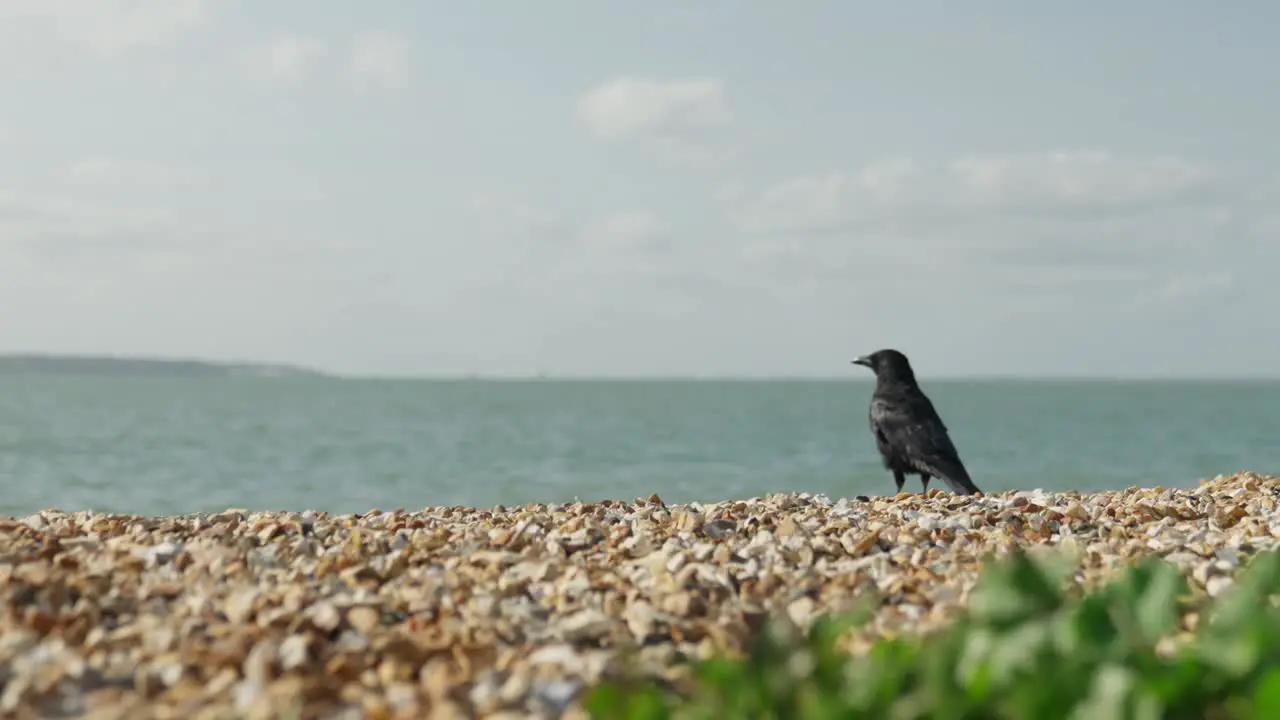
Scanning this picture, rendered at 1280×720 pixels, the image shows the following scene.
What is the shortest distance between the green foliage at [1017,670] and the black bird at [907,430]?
5.85m

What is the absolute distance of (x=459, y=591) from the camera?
389cm

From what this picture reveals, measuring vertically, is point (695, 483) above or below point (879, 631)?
below

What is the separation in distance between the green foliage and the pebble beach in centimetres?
33

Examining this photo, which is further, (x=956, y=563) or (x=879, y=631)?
(x=956, y=563)

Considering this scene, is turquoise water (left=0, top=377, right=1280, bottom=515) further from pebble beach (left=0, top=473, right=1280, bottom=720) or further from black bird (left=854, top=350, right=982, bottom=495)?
pebble beach (left=0, top=473, right=1280, bottom=720)

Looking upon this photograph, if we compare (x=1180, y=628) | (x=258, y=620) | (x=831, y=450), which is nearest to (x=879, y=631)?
(x=1180, y=628)

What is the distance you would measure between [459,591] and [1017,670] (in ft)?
6.08

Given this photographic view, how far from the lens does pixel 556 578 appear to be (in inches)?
163

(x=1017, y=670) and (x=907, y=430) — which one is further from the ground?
(x=907, y=430)

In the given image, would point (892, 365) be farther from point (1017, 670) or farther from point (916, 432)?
point (1017, 670)

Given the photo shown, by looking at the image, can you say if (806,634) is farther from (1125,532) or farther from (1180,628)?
(1125,532)

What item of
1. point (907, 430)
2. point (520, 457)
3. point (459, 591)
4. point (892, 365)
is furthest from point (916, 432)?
point (520, 457)

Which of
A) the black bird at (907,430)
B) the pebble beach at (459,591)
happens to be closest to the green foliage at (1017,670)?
the pebble beach at (459,591)

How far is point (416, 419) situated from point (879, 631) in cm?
6352
